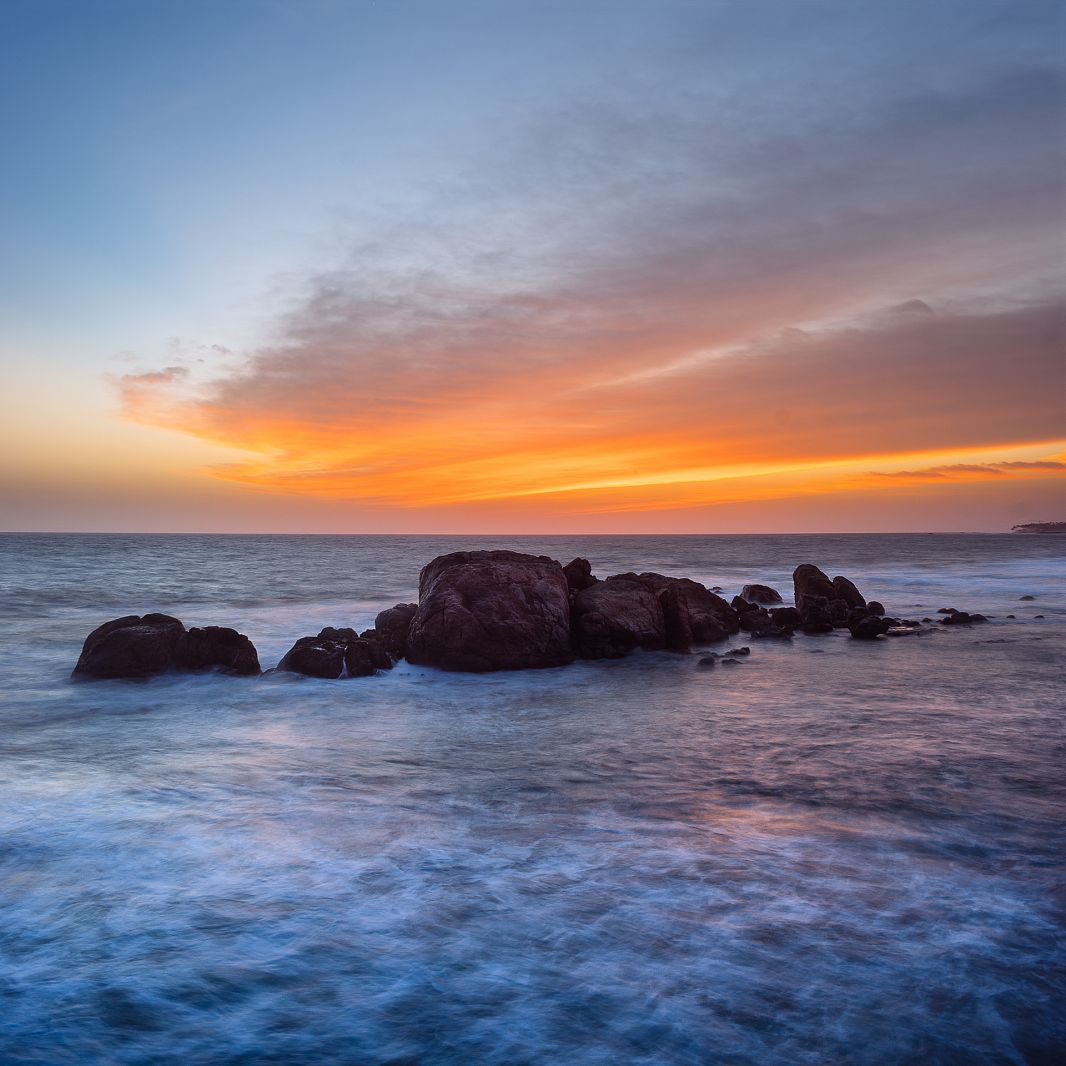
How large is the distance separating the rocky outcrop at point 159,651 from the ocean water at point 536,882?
6.07 ft

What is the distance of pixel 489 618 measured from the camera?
13.7 metres

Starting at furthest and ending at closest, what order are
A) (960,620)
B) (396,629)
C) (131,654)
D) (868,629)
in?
(960,620) → (868,629) → (396,629) → (131,654)

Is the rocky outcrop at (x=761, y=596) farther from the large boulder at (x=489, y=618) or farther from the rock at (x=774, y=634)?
the large boulder at (x=489, y=618)

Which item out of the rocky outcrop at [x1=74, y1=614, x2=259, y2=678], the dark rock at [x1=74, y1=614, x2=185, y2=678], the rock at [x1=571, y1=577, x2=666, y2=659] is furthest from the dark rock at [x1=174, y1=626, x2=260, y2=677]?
the rock at [x1=571, y1=577, x2=666, y2=659]

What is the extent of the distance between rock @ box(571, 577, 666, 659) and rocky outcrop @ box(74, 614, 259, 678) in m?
6.11

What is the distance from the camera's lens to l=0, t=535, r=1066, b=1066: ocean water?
3615 mm

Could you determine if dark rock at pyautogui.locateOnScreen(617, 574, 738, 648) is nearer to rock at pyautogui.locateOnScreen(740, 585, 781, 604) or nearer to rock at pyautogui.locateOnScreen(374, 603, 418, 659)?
rock at pyautogui.locateOnScreen(374, 603, 418, 659)

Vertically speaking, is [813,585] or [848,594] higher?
[813,585]

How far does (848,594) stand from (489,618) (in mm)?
14058

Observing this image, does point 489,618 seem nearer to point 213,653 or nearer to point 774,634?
point 213,653

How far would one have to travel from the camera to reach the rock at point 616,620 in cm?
1452

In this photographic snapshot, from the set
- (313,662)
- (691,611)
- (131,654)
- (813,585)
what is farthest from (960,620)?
(131,654)

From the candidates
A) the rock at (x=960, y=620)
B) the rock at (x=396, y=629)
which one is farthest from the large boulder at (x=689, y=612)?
the rock at (x=960, y=620)

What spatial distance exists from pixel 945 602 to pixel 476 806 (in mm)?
26945
